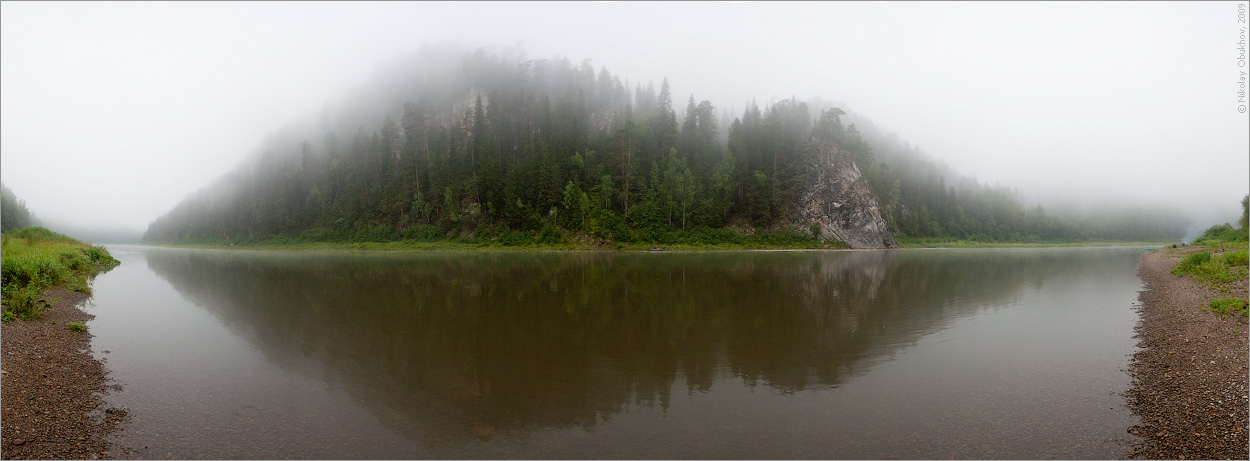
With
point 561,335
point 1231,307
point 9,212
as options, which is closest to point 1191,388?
point 1231,307

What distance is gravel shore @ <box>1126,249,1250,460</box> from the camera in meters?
6.67

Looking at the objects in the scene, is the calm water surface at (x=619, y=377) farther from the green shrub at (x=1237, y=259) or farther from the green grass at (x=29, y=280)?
the green shrub at (x=1237, y=259)

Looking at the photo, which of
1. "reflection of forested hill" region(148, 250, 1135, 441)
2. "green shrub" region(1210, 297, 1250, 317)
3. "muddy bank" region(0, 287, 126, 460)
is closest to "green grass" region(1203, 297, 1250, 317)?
"green shrub" region(1210, 297, 1250, 317)

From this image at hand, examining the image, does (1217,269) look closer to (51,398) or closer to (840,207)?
(51,398)

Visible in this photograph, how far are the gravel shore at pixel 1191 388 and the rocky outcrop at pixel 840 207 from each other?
73.6 meters

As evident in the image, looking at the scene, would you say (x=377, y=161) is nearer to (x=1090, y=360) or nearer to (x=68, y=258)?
(x=68, y=258)

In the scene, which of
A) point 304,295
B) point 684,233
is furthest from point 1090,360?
point 684,233

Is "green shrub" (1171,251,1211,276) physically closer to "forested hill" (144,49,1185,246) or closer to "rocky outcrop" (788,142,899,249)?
"forested hill" (144,49,1185,246)

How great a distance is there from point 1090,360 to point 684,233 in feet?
224

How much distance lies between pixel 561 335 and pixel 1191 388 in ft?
44.8

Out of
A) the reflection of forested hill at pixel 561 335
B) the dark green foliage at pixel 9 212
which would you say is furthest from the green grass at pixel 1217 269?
the dark green foliage at pixel 9 212

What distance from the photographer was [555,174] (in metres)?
83.8

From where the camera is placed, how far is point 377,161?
9906cm

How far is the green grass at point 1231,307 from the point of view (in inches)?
554
